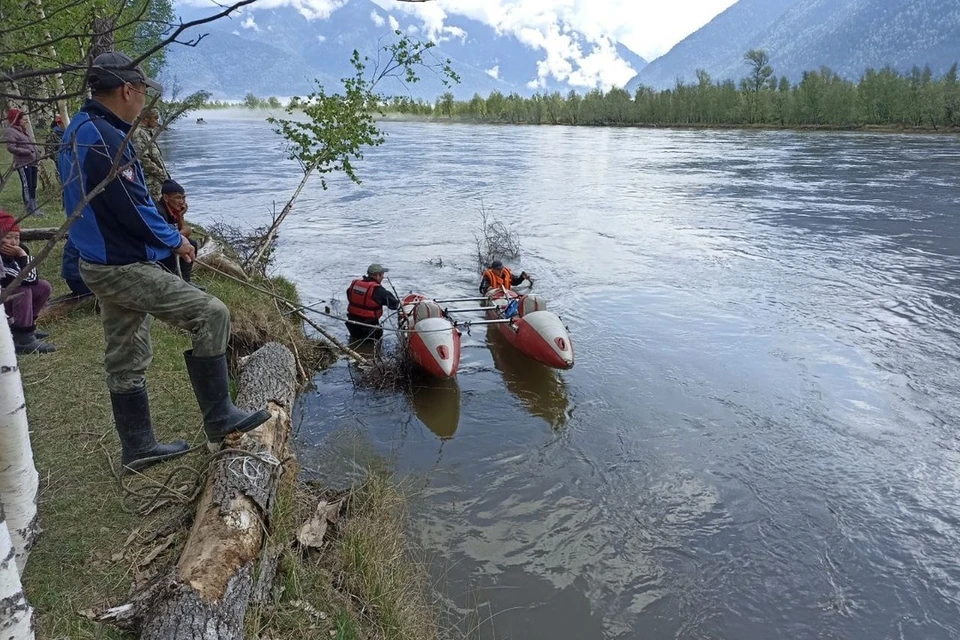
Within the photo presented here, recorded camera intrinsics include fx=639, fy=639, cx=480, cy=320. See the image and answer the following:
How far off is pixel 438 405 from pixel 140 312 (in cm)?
476

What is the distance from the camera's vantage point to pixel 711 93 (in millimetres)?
74375

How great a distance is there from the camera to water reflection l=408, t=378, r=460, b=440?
25.4 feet

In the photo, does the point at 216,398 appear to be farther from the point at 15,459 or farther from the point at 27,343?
the point at 27,343

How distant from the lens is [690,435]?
24.5 ft

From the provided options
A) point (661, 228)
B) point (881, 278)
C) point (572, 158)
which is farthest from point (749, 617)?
point (572, 158)

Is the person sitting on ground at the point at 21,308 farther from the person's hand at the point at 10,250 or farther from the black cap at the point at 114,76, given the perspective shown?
the black cap at the point at 114,76

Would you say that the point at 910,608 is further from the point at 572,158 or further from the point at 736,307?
the point at 572,158

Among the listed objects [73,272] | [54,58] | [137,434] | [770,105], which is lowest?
[137,434]

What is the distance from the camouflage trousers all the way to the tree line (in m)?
34.2

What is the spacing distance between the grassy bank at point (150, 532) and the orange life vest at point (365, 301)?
3.35m

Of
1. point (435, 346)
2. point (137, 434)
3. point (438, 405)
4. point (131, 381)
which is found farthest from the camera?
point (435, 346)

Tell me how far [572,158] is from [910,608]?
3762cm

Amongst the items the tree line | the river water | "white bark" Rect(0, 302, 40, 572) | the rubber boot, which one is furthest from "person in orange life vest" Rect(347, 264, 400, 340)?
the tree line

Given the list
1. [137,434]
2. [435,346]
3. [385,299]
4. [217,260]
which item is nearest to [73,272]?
[217,260]
